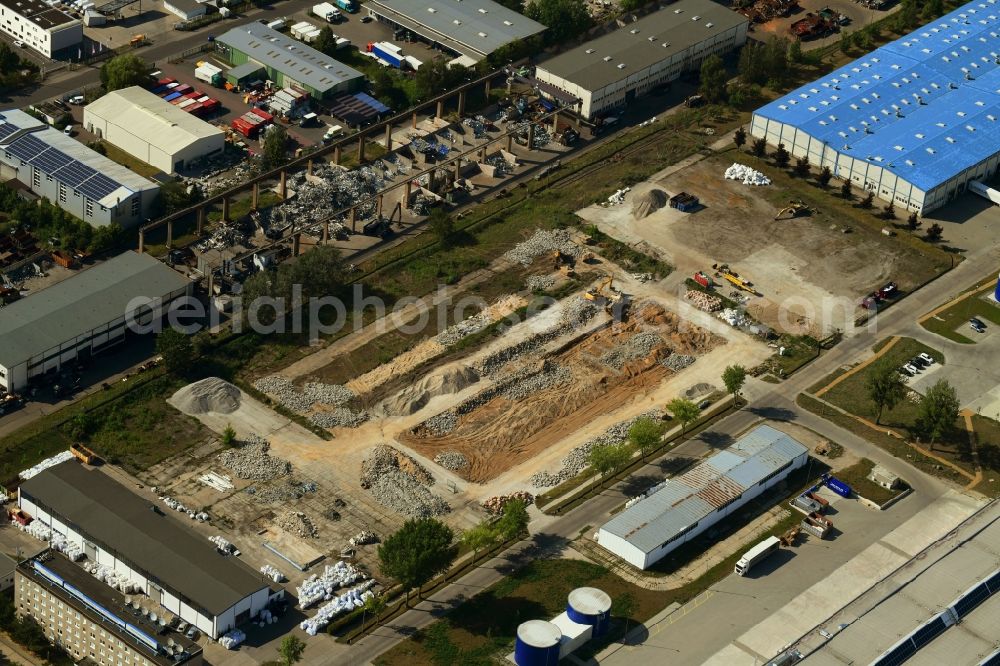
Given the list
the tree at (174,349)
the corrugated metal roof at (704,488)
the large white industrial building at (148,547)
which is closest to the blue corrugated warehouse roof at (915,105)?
the corrugated metal roof at (704,488)

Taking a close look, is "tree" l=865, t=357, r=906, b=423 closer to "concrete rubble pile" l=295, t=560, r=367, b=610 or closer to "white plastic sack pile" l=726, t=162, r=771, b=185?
"white plastic sack pile" l=726, t=162, r=771, b=185

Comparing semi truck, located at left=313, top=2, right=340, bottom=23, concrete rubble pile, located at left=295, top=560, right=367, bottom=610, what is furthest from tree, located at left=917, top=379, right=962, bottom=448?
semi truck, located at left=313, top=2, right=340, bottom=23

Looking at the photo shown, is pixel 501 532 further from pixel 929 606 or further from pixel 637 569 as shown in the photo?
pixel 929 606

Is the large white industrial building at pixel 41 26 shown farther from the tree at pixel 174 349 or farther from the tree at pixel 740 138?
the tree at pixel 740 138

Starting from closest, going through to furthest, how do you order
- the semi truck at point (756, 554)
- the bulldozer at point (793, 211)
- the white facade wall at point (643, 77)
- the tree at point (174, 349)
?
1. the semi truck at point (756, 554)
2. the tree at point (174, 349)
3. the bulldozer at point (793, 211)
4. the white facade wall at point (643, 77)

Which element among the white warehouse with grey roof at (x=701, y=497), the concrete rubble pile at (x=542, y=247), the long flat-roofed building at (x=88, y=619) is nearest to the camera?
the long flat-roofed building at (x=88, y=619)

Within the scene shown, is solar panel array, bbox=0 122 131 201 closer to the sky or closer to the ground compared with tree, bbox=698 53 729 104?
closer to the ground

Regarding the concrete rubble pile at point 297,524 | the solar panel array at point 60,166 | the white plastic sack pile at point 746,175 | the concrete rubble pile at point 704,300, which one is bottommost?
the concrete rubble pile at point 297,524
